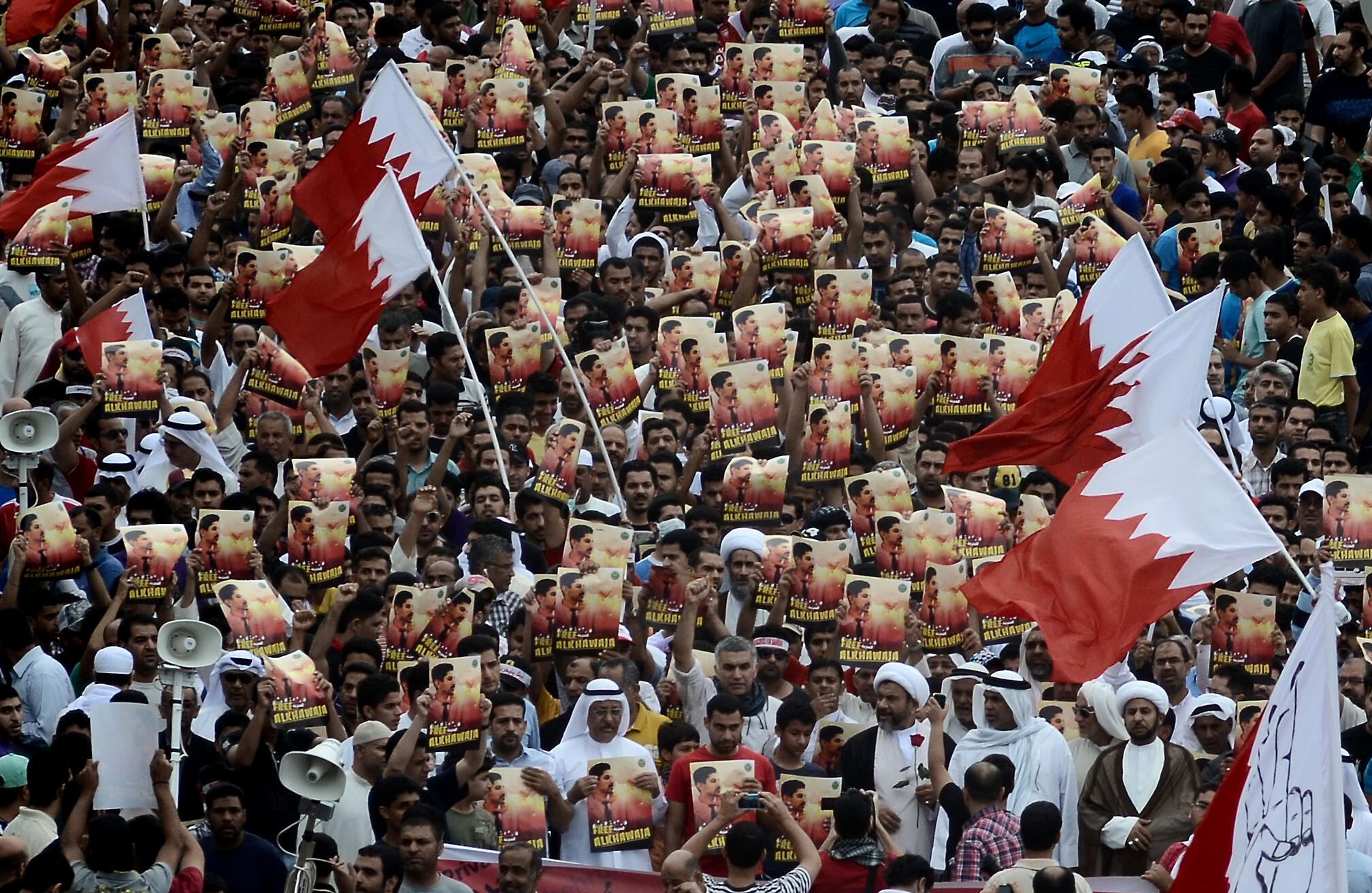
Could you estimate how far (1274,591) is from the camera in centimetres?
1336

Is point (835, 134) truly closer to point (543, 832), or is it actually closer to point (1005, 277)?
point (1005, 277)

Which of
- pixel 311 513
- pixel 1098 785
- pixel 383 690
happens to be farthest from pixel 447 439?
pixel 1098 785

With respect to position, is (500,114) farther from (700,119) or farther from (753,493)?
(753,493)

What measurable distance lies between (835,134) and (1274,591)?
518 cm

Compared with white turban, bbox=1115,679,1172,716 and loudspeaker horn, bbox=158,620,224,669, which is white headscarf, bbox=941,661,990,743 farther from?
loudspeaker horn, bbox=158,620,224,669

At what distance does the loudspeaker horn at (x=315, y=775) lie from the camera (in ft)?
36.4

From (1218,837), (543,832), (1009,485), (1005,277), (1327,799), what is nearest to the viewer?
(1327,799)

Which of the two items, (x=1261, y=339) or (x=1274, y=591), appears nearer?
(x=1274, y=591)

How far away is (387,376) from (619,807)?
158 inches

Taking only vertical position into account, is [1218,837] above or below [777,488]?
above

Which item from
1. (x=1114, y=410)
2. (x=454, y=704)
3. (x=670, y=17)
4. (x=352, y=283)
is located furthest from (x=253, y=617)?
(x=670, y=17)

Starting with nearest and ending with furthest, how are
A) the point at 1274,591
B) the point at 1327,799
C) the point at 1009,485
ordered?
the point at 1327,799, the point at 1274,591, the point at 1009,485

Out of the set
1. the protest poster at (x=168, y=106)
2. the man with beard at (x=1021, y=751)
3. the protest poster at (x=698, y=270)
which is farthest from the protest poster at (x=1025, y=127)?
the man with beard at (x=1021, y=751)

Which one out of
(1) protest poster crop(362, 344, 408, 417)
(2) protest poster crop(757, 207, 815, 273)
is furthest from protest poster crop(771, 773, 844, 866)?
(2) protest poster crop(757, 207, 815, 273)
